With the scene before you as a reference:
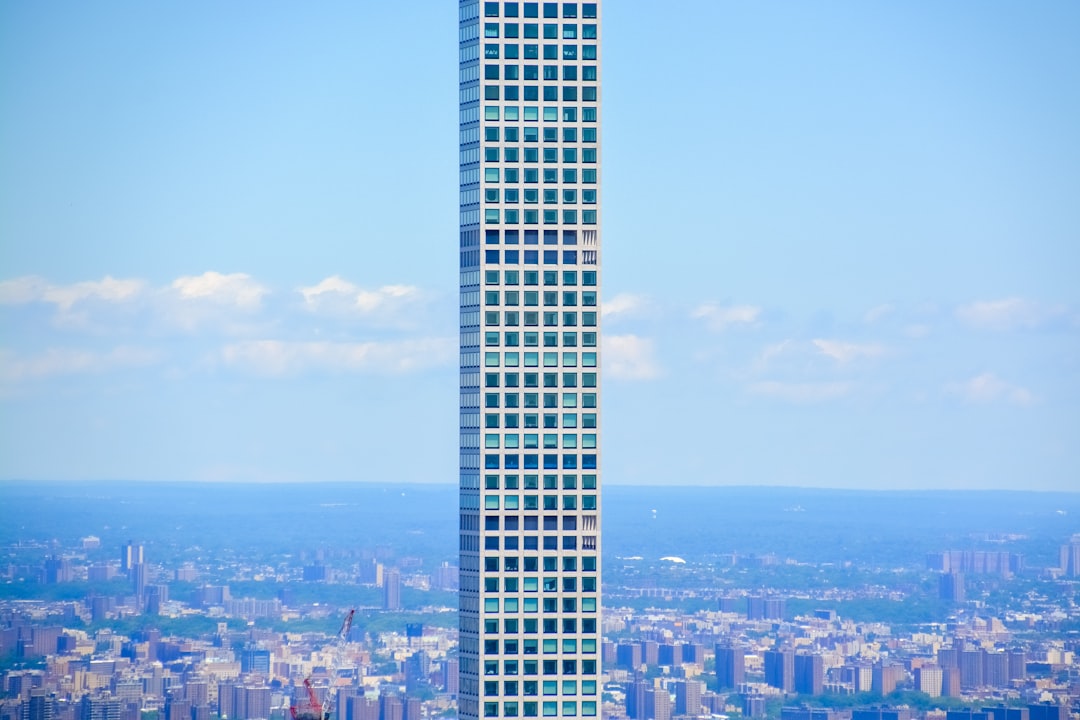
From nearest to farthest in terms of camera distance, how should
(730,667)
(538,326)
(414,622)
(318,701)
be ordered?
(538,326), (318,701), (730,667), (414,622)

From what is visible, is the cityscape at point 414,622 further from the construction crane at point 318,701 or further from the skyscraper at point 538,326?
the skyscraper at point 538,326

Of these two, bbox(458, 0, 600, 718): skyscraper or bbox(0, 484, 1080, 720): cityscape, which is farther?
bbox(0, 484, 1080, 720): cityscape

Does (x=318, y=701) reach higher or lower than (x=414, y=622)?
lower

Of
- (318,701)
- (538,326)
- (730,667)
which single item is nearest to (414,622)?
(730,667)

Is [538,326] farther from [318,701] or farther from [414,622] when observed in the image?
[414,622]

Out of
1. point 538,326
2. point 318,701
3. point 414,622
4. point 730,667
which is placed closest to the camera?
point 538,326

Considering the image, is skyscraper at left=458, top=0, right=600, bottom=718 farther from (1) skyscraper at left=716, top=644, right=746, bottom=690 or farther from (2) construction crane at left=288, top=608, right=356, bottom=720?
(1) skyscraper at left=716, top=644, right=746, bottom=690

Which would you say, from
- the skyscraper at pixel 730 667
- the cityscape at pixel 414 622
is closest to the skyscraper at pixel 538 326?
the cityscape at pixel 414 622

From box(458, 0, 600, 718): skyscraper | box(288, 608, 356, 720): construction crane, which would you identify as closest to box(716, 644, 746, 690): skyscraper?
box(288, 608, 356, 720): construction crane
